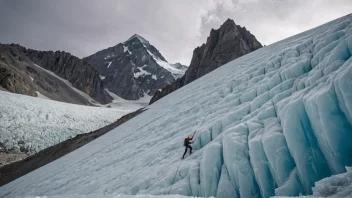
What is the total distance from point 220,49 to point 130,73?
108636mm

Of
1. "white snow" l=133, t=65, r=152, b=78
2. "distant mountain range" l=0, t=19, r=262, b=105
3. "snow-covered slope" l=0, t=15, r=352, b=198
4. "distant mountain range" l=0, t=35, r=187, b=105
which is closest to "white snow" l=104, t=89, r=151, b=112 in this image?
"distant mountain range" l=0, t=19, r=262, b=105

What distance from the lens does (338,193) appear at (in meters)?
3.47

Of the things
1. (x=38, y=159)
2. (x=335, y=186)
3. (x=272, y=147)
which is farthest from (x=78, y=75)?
(x=335, y=186)

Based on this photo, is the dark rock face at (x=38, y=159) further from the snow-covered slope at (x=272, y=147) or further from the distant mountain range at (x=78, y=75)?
the distant mountain range at (x=78, y=75)

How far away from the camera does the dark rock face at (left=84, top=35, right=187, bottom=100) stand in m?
153

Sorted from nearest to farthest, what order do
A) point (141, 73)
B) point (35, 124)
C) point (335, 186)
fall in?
point (335, 186), point (35, 124), point (141, 73)

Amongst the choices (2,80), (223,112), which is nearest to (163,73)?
(2,80)

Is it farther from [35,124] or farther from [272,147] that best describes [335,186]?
[35,124]

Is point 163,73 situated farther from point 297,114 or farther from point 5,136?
point 297,114

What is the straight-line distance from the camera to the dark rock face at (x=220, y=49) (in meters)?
64.2

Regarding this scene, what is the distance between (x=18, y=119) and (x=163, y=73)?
149462 mm

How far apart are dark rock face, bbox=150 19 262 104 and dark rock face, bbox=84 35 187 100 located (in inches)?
3266

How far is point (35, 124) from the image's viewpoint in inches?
1266

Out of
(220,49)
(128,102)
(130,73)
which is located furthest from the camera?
(130,73)
